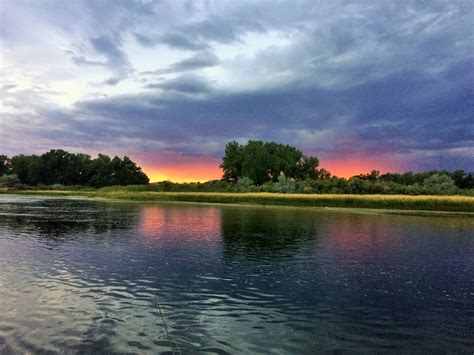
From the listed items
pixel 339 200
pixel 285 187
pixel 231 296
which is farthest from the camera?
pixel 285 187

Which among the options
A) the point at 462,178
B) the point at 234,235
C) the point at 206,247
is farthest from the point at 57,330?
the point at 462,178

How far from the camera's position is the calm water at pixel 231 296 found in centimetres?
1206

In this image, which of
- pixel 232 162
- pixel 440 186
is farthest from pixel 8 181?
pixel 440 186

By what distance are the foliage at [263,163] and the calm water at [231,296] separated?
462ft

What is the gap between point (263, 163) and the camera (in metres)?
174

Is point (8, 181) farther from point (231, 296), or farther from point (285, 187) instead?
point (231, 296)

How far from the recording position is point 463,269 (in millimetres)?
23094

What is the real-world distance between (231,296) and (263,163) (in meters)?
158

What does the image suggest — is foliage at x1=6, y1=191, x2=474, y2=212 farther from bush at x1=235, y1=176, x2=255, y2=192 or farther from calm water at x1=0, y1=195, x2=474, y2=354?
calm water at x1=0, y1=195, x2=474, y2=354

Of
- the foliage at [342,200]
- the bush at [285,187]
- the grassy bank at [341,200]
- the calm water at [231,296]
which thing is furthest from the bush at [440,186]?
the calm water at [231,296]

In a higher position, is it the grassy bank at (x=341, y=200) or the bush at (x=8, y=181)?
the bush at (x=8, y=181)

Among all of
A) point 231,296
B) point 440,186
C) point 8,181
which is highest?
point 8,181

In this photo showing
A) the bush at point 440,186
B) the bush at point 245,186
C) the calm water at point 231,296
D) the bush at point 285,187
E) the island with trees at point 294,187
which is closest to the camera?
the calm water at point 231,296

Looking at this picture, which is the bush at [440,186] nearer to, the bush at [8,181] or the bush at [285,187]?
the bush at [285,187]
